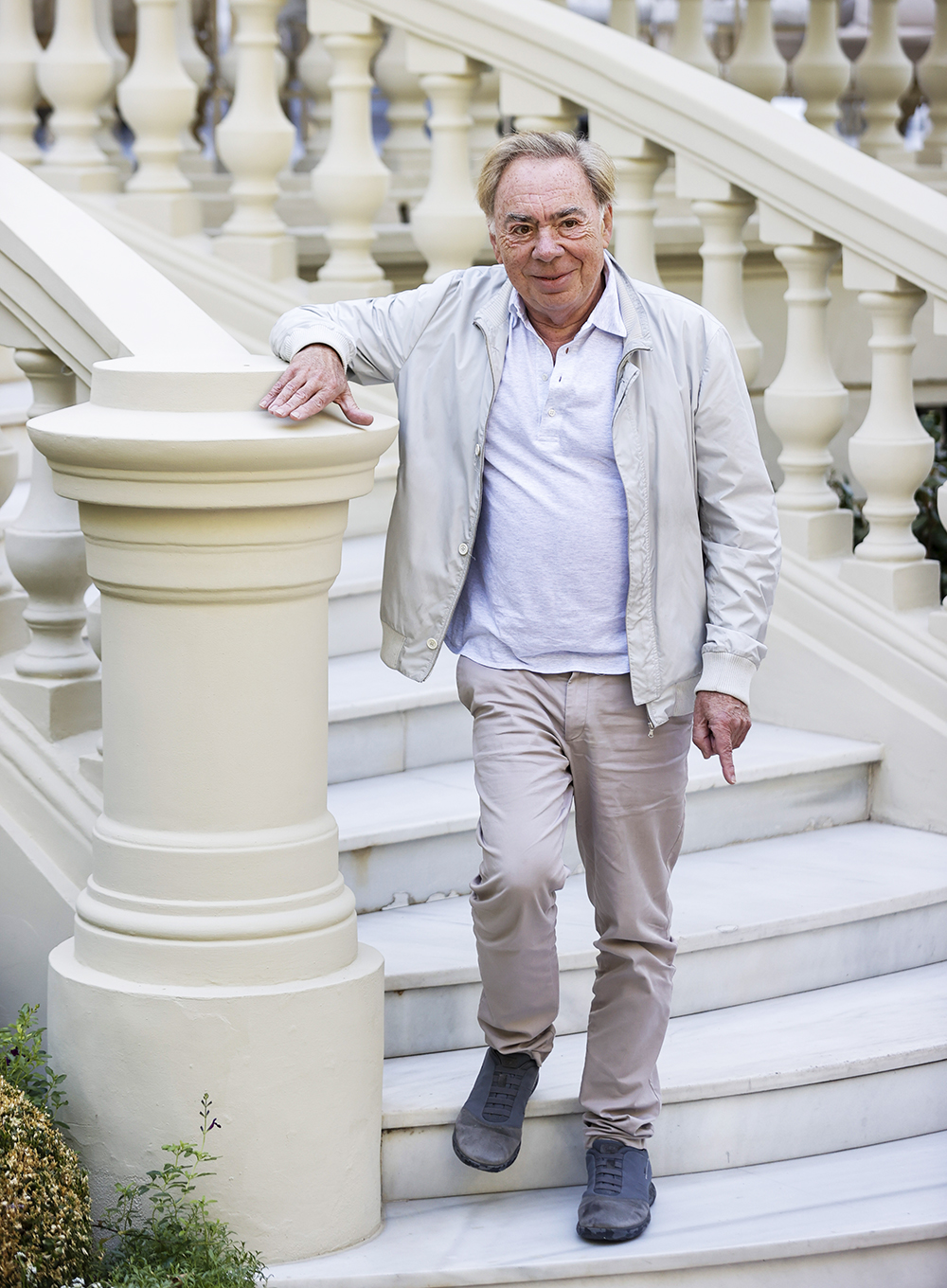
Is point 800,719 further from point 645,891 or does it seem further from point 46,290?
point 46,290

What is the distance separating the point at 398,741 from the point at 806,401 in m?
1.32

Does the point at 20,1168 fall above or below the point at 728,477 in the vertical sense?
below

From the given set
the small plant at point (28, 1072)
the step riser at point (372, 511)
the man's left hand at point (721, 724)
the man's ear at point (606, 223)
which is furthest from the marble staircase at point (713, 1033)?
the man's ear at point (606, 223)

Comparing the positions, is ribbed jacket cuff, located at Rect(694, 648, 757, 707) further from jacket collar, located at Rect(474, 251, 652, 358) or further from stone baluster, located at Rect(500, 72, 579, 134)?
stone baluster, located at Rect(500, 72, 579, 134)

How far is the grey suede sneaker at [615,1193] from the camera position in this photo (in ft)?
10.4

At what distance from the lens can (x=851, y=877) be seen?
4094mm

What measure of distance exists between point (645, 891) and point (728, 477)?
730 millimetres

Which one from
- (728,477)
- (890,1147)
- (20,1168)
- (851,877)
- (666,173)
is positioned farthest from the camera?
(666,173)

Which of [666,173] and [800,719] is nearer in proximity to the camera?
[800,719]

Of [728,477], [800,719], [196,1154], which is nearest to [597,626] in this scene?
[728,477]

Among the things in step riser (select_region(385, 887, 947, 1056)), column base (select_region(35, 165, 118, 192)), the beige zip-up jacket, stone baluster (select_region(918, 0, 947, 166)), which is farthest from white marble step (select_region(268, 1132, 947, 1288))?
stone baluster (select_region(918, 0, 947, 166))

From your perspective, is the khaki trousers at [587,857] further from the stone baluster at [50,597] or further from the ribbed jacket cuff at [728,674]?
the stone baluster at [50,597]

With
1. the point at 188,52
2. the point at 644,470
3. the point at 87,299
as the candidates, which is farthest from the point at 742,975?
the point at 188,52

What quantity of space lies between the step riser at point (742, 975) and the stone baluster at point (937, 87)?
10.7ft
